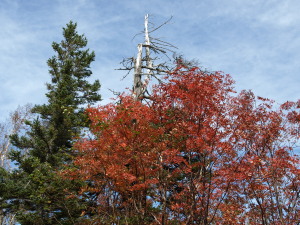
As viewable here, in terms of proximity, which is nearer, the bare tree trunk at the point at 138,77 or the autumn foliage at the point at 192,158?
the autumn foliage at the point at 192,158

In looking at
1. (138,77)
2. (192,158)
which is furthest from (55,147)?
(192,158)

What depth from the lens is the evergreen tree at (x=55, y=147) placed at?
1210 cm

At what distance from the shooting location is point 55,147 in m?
15.5

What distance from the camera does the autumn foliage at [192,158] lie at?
758 centimetres

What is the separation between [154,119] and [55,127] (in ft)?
28.2

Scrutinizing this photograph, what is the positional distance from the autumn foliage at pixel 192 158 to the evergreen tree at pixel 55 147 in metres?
2.54

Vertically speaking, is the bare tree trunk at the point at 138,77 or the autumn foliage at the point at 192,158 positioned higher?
the bare tree trunk at the point at 138,77

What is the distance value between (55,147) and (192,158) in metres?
9.75

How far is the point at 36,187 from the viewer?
40.9 feet

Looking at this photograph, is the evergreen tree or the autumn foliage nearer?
the autumn foliage

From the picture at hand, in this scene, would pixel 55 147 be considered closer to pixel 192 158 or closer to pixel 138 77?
pixel 138 77

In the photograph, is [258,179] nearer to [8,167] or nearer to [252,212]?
[252,212]

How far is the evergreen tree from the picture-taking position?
39.7ft

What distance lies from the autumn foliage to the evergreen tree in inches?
100.0
